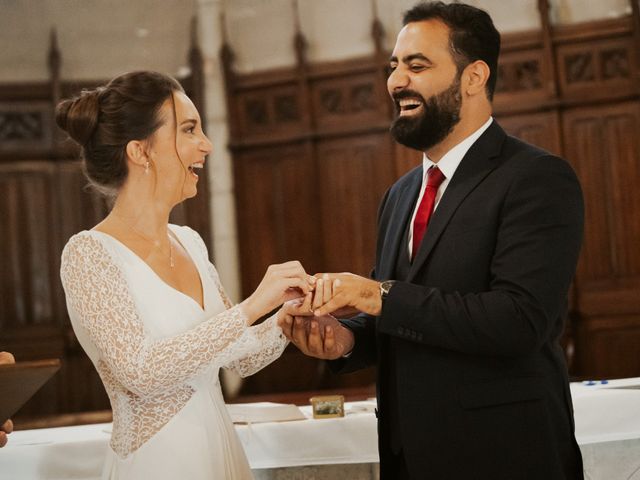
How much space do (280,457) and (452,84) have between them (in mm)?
1482

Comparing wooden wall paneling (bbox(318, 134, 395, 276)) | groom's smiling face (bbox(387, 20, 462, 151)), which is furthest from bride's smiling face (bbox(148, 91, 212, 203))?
wooden wall paneling (bbox(318, 134, 395, 276))

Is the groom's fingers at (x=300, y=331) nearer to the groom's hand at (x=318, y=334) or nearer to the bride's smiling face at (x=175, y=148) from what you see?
the groom's hand at (x=318, y=334)

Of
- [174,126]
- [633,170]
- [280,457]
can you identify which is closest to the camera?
[174,126]

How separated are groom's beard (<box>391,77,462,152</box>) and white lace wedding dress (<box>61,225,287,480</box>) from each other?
74 cm

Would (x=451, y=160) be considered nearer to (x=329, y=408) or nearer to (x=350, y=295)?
(x=350, y=295)

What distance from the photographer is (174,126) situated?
8.80 ft

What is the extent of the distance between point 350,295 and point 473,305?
34cm

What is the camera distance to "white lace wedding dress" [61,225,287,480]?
2383 millimetres

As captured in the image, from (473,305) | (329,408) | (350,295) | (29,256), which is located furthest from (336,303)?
(29,256)

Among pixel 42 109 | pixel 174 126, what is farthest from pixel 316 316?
pixel 42 109

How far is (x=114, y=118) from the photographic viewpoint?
103 inches

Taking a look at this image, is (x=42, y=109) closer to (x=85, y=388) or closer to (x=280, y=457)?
(x=85, y=388)

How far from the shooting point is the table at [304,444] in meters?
3.20

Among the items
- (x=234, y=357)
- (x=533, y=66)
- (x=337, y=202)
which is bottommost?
(x=234, y=357)
